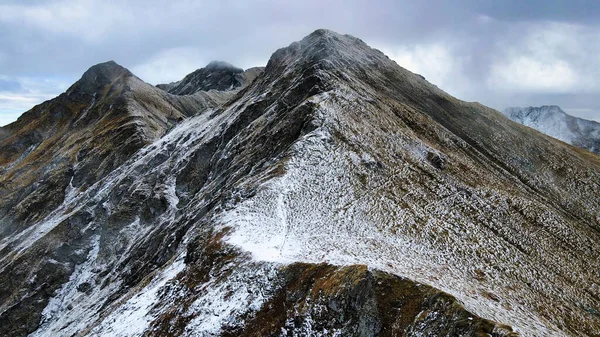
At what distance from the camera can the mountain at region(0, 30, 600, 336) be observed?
23750 mm

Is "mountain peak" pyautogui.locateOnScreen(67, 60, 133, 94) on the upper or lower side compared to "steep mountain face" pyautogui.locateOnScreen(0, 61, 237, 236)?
upper

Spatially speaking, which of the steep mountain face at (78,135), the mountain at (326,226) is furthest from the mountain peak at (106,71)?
the mountain at (326,226)

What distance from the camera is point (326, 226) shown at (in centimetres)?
3409

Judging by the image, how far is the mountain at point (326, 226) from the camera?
23.8 meters

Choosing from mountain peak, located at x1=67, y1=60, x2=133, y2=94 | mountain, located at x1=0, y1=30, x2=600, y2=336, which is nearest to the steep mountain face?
mountain peak, located at x1=67, y1=60, x2=133, y2=94

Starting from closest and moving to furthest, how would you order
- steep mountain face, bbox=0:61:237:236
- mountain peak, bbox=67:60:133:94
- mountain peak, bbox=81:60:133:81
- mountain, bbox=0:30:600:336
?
mountain, bbox=0:30:600:336
steep mountain face, bbox=0:61:237:236
mountain peak, bbox=67:60:133:94
mountain peak, bbox=81:60:133:81

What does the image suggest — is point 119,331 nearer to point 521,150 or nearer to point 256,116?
point 256,116

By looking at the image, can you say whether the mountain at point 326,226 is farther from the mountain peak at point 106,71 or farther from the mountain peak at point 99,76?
the mountain peak at point 106,71

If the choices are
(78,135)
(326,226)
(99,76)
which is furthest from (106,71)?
(326,226)

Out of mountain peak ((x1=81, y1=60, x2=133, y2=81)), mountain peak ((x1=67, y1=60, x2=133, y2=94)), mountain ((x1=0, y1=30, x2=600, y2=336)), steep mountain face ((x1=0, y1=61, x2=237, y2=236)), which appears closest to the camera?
mountain ((x1=0, y1=30, x2=600, y2=336))

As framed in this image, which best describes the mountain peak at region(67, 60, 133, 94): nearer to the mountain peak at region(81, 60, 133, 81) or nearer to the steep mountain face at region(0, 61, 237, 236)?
the mountain peak at region(81, 60, 133, 81)

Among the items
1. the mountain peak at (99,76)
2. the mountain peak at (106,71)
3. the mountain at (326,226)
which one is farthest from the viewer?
the mountain peak at (106,71)

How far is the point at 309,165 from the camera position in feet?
139

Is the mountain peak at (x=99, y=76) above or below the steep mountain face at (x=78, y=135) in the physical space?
above
